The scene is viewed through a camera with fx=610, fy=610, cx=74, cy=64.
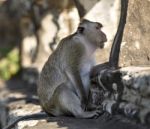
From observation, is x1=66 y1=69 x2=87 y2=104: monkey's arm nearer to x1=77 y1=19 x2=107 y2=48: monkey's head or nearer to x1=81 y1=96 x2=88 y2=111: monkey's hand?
x1=81 y1=96 x2=88 y2=111: monkey's hand

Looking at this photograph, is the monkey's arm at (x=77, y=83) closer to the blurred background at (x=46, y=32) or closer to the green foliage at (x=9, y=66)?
the blurred background at (x=46, y=32)

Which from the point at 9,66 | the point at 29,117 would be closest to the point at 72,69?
the point at 29,117

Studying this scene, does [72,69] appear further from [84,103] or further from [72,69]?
Result: [84,103]

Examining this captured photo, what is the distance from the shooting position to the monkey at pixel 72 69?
6.86 m

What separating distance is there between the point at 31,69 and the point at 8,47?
493 centimetres

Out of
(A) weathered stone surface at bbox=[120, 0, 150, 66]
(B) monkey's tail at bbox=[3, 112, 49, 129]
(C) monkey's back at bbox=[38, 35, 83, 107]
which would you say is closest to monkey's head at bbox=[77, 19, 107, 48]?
(C) monkey's back at bbox=[38, 35, 83, 107]

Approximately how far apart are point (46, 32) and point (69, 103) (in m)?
7.62

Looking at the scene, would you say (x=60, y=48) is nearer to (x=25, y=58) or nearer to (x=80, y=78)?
(x=80, y=78)

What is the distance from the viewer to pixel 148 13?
6734mm

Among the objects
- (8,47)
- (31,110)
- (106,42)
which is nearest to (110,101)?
(106,42)

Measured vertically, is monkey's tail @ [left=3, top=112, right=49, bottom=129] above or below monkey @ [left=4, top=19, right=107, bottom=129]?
below

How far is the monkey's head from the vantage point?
22.9 feet

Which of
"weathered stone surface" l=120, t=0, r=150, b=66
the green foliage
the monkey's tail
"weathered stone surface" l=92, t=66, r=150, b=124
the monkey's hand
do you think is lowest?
the green foliage

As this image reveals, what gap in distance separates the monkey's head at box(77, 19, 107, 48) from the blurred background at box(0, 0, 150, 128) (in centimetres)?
34
